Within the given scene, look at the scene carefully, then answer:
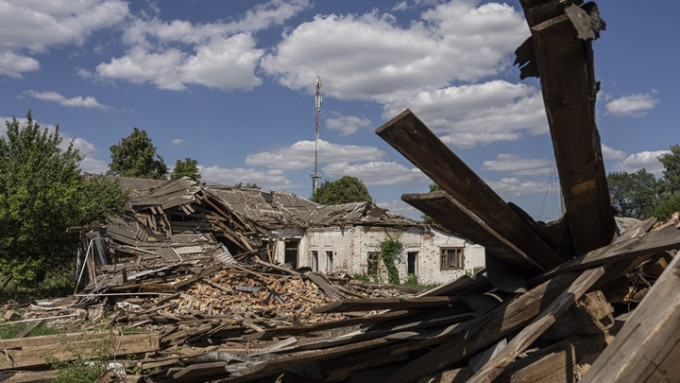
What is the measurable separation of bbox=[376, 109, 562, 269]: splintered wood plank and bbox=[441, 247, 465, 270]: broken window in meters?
24.9

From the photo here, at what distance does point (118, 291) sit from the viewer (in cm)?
1549

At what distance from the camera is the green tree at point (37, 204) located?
17.8m

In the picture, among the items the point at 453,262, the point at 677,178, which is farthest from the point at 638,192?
the point at 453,262

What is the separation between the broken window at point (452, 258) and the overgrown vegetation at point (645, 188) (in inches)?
1260

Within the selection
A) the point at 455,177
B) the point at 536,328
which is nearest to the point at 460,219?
the point at 455,177

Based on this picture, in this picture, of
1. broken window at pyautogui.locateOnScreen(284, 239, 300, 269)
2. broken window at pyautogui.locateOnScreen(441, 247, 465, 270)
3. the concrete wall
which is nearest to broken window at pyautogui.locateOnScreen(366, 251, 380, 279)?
the concrete wall

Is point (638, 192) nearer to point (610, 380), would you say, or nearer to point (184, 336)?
point (184, 336)

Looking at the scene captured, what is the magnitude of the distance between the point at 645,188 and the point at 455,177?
65448 mm

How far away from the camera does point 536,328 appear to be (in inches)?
99.7

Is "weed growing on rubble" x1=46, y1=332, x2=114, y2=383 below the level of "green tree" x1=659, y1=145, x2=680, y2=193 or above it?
below

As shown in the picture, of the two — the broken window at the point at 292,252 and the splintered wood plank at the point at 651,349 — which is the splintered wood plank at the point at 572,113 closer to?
the splintered wood plank at the point at 651,349

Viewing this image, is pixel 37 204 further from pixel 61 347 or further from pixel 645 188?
pixel 645 188

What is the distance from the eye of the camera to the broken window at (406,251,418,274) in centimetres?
2655

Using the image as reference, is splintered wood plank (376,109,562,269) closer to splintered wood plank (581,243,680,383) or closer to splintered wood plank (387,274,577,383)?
splintered wood plank (387,274,577,383)
